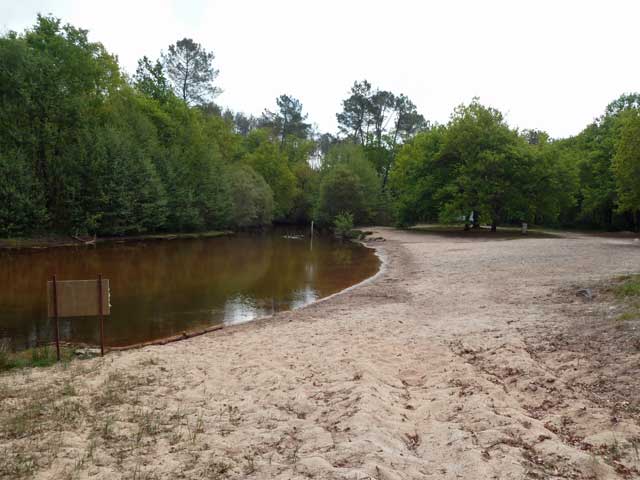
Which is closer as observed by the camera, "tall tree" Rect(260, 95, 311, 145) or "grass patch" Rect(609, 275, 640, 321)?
"grass patch" Rect(609, 275, 640, 321)

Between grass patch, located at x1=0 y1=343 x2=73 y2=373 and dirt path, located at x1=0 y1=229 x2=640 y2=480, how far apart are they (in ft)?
2.45

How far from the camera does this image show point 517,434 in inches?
174

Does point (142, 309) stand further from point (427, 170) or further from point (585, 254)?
point (427, 170)

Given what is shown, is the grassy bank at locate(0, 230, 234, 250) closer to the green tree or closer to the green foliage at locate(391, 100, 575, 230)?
the green foliage at locate(391, 100, 575, 230)

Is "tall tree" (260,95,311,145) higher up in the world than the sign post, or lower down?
higher up

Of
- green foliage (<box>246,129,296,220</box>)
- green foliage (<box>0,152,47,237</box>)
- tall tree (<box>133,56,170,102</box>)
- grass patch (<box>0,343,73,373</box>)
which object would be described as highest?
tall tree (<box>133,56,170,102</box>)

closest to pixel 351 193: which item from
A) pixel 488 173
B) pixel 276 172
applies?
pixel 276 172

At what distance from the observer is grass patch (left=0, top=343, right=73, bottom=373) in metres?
7.90

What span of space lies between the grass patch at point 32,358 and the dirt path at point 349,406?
29.4 inches

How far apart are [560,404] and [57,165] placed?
39.8 m

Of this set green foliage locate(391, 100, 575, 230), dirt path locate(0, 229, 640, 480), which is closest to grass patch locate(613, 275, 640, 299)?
dirt path locate(0, 229, 640, 480)

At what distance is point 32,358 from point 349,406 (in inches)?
255

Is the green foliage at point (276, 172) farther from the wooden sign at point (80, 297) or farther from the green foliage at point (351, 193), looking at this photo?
the wooden sign at point (80, 297)

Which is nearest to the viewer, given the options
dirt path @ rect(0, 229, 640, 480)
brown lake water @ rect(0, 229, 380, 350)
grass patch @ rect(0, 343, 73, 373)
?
dirt path @ rect(0, 229, 640, 480)
